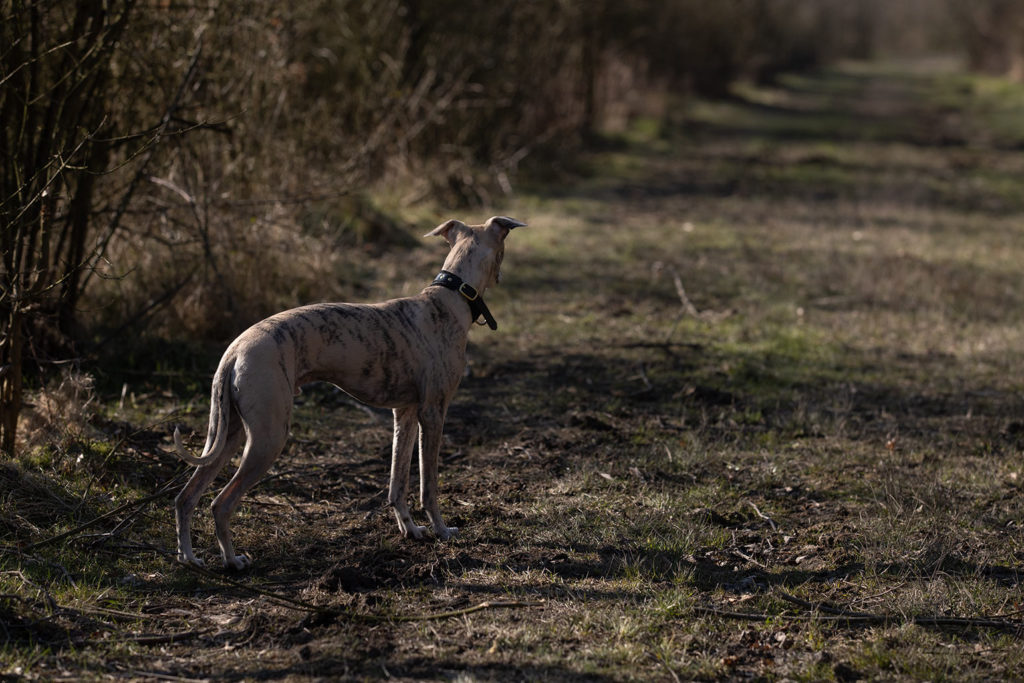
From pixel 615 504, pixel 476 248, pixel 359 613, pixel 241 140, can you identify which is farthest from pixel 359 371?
pixel 241 140

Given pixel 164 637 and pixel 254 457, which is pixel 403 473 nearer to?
pixel 254 457

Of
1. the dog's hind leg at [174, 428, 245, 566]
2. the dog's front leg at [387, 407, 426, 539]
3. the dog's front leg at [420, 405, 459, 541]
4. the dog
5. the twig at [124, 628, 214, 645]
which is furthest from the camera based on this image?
the dog's front leg at [387, 407, 426, 539]

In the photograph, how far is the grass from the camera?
3.99 meters

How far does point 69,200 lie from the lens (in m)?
6.85

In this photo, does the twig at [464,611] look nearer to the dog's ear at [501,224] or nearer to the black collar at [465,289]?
the black collar at [465,289]

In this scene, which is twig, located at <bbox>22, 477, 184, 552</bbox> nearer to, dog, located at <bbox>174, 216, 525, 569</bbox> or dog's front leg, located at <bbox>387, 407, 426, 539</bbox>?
dog, located at <bbox>174, 216, 525, 569</bbox>

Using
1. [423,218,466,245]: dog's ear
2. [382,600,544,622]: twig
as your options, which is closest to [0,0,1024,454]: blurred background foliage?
[423,218,466,245]: dog's ear

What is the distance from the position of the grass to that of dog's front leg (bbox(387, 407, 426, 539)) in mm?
→ 102

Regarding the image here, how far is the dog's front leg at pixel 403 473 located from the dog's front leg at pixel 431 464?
3.1 inches

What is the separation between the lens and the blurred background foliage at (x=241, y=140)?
6.01m

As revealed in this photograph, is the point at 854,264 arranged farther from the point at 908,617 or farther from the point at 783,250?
the point at 908,617

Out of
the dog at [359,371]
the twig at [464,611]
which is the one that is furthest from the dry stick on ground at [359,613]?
the dog at [359,371]

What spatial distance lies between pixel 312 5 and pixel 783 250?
6105mm

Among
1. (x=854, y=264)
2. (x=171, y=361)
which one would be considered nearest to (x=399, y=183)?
(x=854, y=264)
